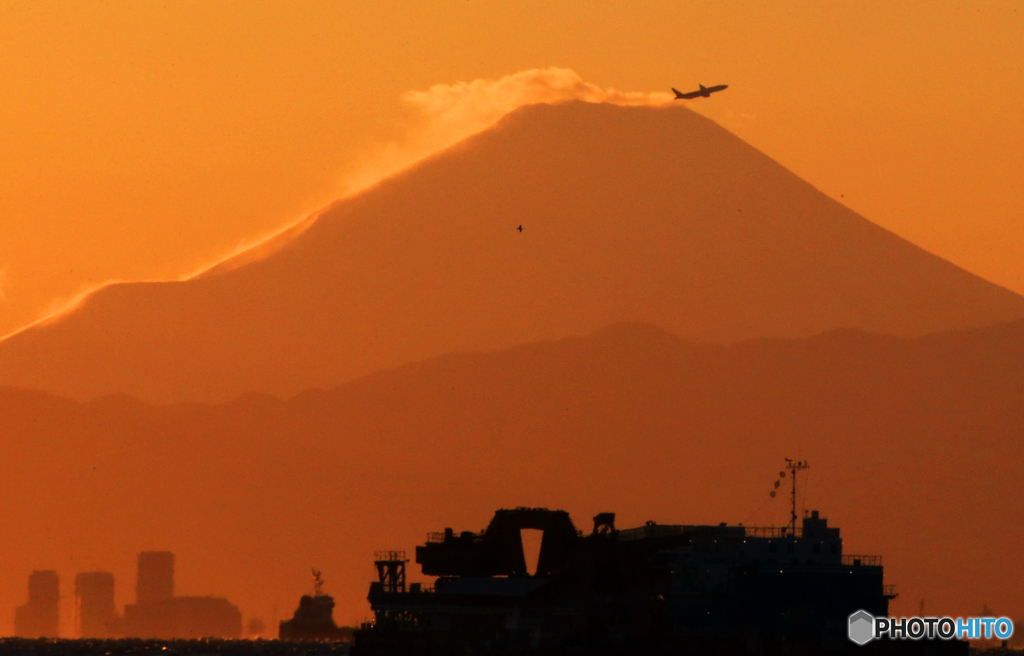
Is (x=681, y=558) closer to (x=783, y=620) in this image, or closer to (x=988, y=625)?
(x=783, y=620)

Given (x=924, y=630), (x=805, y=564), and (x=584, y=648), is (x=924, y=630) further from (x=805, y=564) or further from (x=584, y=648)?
(x=584, y=648)

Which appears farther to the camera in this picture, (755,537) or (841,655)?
(755,537)

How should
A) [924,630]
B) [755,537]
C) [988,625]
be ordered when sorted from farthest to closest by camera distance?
[755,537] → [924,630] → [988,625]

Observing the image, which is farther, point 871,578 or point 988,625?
point 871,578

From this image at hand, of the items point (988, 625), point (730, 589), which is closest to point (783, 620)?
point (730, 589)

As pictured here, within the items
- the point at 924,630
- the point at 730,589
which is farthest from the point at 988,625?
the point at 730,589

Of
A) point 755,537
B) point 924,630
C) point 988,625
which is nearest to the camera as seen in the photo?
point 988,625
